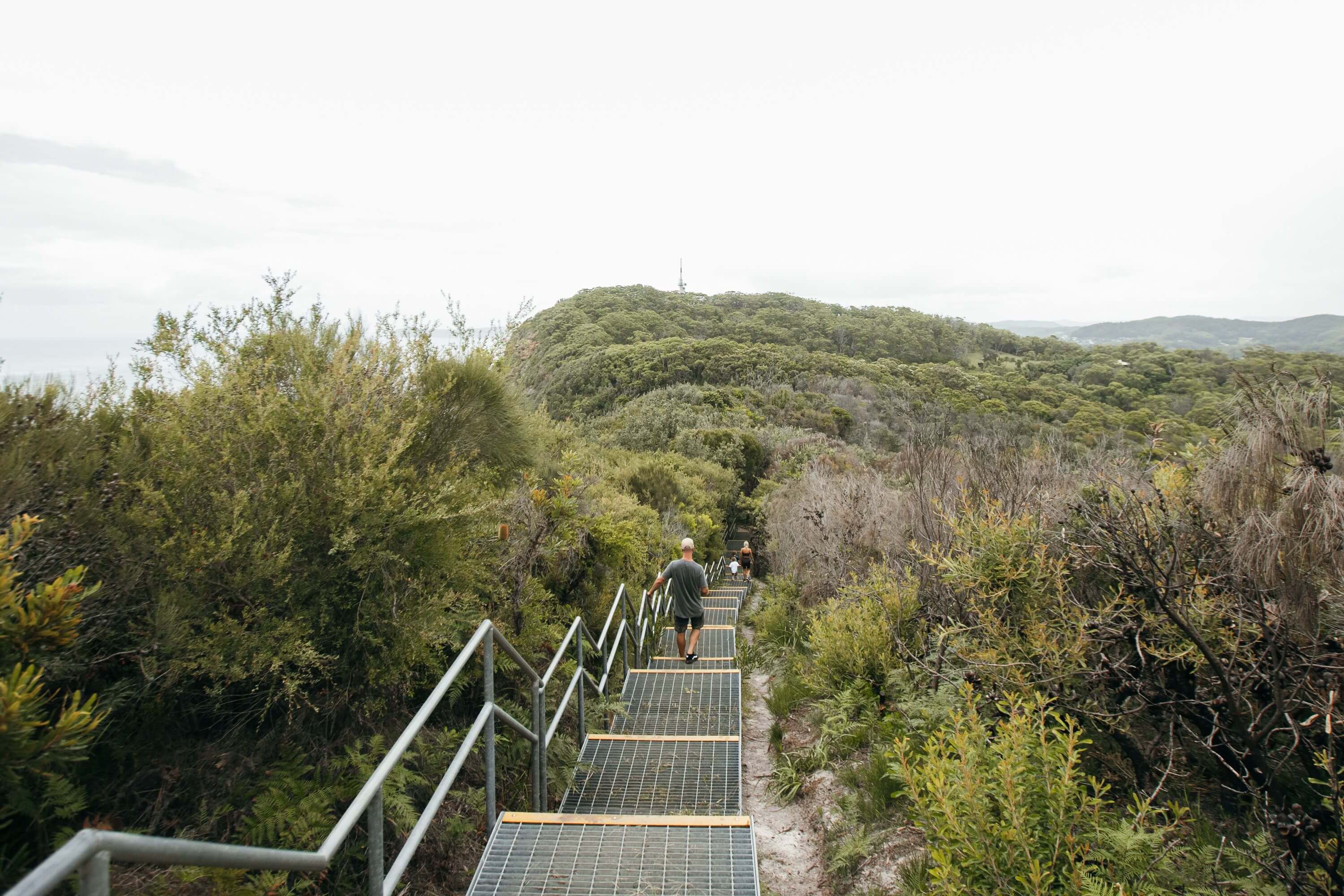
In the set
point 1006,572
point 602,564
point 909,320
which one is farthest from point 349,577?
point 909,320

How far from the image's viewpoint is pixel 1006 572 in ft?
15.6

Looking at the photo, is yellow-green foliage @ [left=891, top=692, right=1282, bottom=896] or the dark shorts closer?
yellow-green foliage @ [left=891, top=692, right=1282, bottom=896]

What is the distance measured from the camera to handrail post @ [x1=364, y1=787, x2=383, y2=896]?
2586 millimetres

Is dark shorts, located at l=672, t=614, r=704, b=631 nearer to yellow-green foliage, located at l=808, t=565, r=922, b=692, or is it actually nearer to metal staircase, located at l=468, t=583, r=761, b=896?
metal staircase, located at l=468, t=583, r=761, b=896

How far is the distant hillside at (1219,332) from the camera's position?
126 m

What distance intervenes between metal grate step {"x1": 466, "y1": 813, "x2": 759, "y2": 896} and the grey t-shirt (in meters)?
4.93

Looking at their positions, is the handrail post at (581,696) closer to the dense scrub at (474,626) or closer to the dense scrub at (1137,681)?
the dense scrub at (474,626)

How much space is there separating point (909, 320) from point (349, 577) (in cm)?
9791

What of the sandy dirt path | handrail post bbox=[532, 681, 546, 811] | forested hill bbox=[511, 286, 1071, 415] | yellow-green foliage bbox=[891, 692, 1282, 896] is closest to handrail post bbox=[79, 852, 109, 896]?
yellow-green foliage bbox=[891, 692, 1282, 896]

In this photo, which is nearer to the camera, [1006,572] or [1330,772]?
[1330,772]

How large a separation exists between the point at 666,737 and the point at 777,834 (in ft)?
4.16

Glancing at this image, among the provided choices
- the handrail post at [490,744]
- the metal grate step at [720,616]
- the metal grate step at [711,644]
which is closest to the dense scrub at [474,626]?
the handrail post at [490,744]

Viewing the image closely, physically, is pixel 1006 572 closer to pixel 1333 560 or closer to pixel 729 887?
pixel 1333 560

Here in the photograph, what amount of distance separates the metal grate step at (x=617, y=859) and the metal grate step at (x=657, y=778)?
38.9 inches
